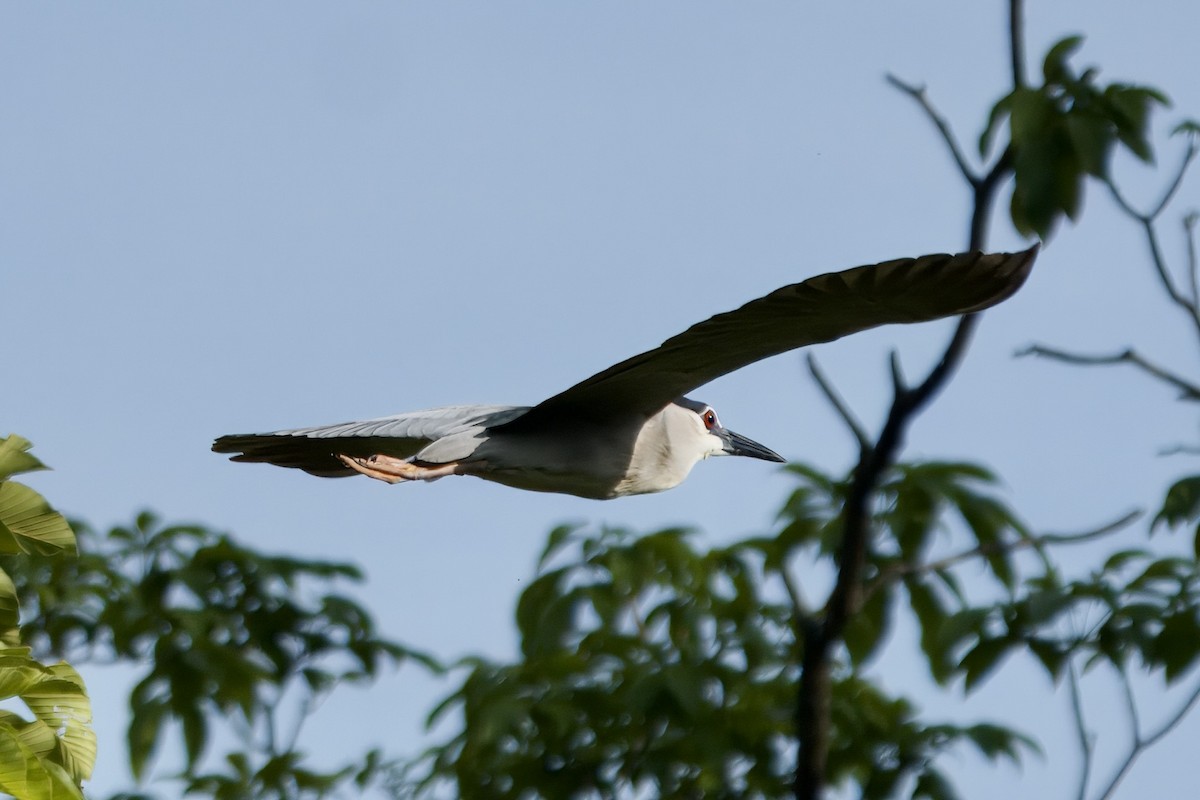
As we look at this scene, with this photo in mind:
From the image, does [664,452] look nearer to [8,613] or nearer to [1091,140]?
[1091,140]

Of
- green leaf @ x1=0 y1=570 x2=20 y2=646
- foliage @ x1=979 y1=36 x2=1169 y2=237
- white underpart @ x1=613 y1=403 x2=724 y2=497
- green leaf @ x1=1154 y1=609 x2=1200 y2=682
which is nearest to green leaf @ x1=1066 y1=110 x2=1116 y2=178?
foliage @ x1=979 y1=36 x2=1169 y2=237

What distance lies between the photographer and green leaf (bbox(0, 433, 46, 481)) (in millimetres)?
2572

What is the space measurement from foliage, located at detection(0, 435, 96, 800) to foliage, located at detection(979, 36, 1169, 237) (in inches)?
82.9

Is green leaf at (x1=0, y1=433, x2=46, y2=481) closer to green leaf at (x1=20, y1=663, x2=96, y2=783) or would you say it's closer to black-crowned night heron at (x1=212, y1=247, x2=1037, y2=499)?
green leaf at (x1=20, y1=663, x2=96, y2=783)

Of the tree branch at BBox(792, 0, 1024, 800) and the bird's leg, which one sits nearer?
the tree branch at BBox(792, 0, 1024, 800)

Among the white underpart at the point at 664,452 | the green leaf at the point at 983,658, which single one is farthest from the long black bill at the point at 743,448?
the green leaf at the point at 983,658

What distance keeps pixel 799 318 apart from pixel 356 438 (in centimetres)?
168

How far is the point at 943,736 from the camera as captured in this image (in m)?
3.96

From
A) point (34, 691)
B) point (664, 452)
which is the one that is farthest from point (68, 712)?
point (664, 452)

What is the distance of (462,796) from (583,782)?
0.34 m

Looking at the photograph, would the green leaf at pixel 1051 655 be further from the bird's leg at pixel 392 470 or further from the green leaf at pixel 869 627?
the bird's leg at pixel 392 470

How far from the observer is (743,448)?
6.00m

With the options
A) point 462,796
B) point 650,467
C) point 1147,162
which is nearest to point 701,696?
point 462,796

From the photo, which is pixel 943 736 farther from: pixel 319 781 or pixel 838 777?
pixel 319 781
